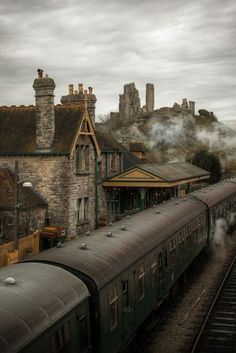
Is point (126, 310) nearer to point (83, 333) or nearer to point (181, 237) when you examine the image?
point (83, 333)

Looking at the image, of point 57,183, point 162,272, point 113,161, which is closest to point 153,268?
point 162,272

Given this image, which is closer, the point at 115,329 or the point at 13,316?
the point at 13,316

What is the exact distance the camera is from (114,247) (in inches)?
447

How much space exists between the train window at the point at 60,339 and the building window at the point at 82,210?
18.7 metres

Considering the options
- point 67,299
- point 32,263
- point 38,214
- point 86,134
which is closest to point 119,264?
point 32,263

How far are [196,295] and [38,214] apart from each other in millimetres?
9739

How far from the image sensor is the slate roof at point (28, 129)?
82.9ft

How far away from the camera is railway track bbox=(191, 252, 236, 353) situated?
13.0 metres

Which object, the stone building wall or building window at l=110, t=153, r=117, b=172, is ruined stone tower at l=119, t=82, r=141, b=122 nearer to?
building window at l=110, t=153, r=117, b=172

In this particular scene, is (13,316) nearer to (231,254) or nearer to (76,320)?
(76,320)

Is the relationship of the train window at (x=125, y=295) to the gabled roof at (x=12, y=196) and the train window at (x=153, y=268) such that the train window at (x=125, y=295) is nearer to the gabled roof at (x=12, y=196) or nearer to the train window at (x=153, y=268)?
the train window at (x=153, y=268)

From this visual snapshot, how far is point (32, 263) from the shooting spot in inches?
368

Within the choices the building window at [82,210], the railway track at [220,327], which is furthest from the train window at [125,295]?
the building window at [82,210]

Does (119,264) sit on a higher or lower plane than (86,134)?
lower
